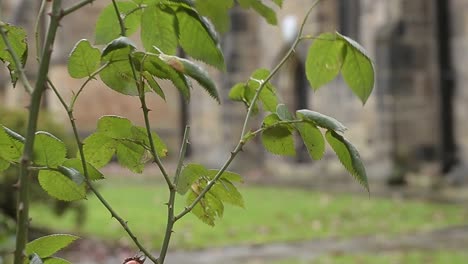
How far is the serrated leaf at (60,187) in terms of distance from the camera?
136 centimetres

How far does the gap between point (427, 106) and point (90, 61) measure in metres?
14.3

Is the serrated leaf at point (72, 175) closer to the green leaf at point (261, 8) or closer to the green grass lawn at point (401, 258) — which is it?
the green leaf at point (261, 8)

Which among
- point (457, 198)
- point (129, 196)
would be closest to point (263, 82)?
point (457, 198)

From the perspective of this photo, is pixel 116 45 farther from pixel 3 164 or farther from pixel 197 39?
pixel 3 164

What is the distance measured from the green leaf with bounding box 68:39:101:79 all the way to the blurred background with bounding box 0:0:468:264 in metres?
2.61

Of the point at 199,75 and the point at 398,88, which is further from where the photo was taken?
the point at 398,88

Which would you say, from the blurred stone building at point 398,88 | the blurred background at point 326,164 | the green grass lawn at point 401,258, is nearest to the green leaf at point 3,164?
the blurred background at point 326,164

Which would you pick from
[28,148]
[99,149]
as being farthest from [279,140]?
[28,148]

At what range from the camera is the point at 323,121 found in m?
1.26

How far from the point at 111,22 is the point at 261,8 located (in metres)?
0.26

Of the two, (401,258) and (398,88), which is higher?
(398,88)

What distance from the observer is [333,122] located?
49.5 inches

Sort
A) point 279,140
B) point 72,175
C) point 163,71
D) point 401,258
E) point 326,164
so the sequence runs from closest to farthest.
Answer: point 72,175
point 163,71
point 279,140
point 401,258
point 326,164

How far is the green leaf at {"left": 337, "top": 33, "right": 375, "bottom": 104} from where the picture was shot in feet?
4.51
